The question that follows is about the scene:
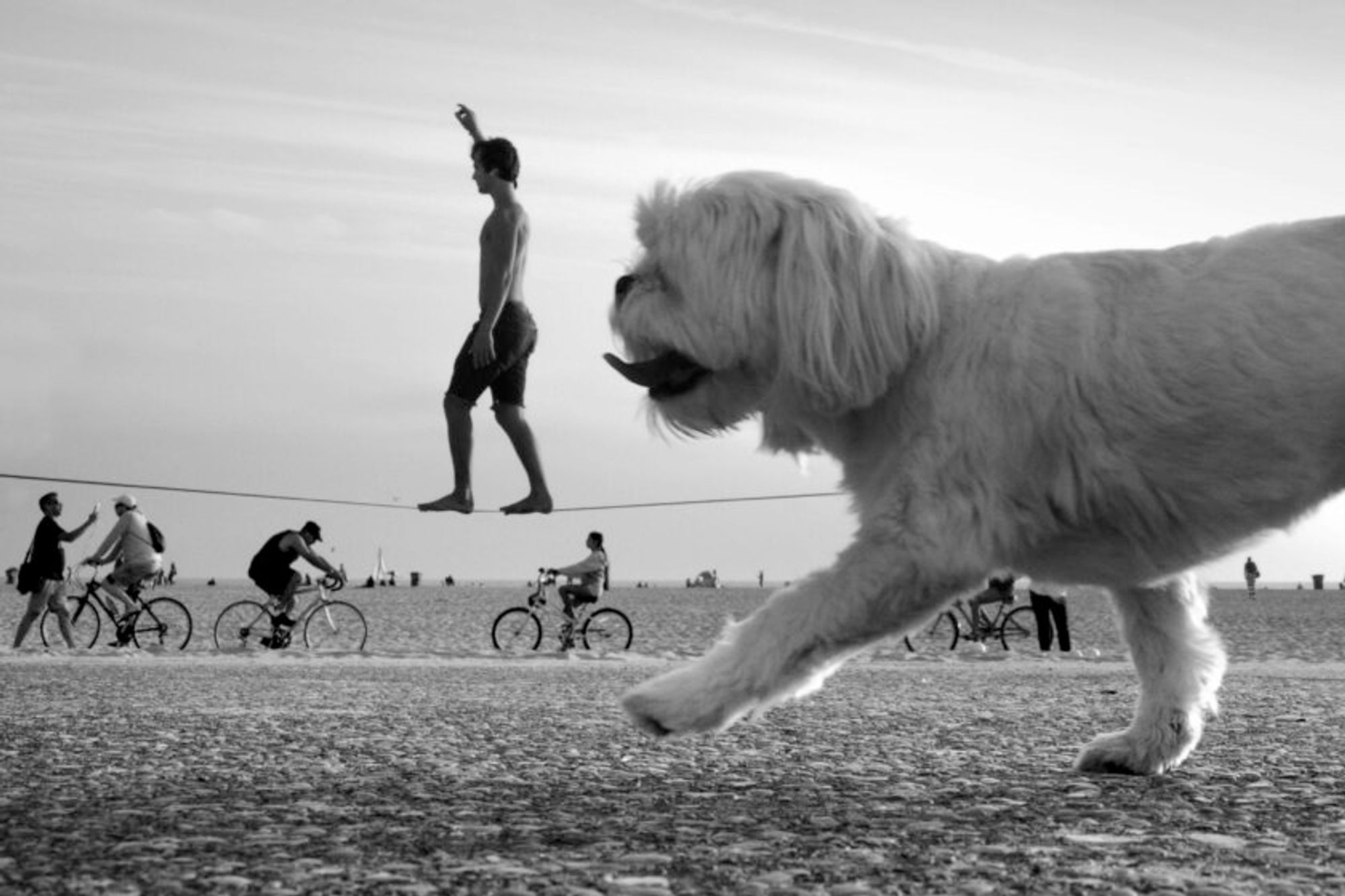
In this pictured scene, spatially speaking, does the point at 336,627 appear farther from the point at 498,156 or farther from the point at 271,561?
the point at 498,156

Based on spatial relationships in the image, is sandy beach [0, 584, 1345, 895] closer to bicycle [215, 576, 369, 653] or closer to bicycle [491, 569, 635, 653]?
bicycle [215, 576, 369, 653]

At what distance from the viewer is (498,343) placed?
291 inches

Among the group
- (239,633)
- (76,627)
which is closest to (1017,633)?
(239,633)

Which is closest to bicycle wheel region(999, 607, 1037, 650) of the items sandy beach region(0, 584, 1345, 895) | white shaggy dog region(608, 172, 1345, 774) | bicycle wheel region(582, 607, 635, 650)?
bicycle wheel region(582, 607, 635, 650)

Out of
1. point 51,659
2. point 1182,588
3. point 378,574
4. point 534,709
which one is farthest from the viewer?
point 378,574

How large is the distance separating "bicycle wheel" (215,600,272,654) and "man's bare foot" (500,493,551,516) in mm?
17155

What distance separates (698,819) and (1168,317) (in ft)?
6.04

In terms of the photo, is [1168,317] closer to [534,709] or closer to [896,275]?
[896,275]

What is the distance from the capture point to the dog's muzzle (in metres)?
4.78

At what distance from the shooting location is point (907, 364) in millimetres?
4719

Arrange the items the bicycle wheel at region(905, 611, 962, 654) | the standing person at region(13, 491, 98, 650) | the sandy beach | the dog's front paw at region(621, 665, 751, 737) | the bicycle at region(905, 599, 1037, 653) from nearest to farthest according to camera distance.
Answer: the sandy beach < the dog's front paw at region(621, 665, 751, 737) < the standing person at region(13, 491, 98, 650) < the bicycle wheel at region(905, 611, 962, 654) < the bicycle at region(905, 599, 1037, 653)

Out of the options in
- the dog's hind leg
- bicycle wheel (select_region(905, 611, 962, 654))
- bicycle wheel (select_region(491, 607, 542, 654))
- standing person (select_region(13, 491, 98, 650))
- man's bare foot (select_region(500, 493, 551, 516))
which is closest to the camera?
the dog's hind leg

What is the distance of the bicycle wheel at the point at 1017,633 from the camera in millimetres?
26094

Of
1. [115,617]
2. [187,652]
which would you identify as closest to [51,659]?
[187,652]
